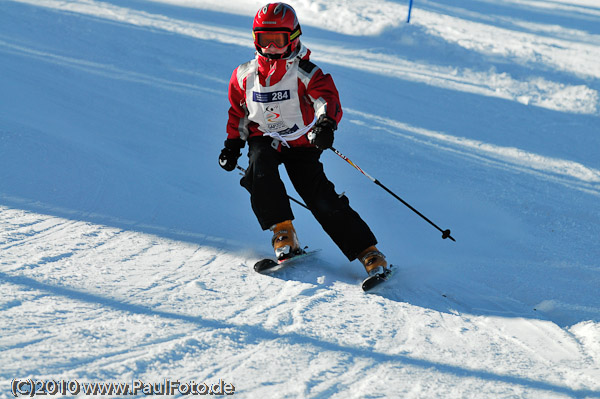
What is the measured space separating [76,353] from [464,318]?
197 centimetres

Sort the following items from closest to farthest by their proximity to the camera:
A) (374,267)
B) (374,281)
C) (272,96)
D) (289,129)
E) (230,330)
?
(230,330), (374,281), (374,267), (272,96), (289,129)

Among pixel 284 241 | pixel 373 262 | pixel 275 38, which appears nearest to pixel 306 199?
pixel 284 241

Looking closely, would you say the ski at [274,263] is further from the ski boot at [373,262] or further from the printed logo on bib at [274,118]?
the printed logo on bib at [274,118]

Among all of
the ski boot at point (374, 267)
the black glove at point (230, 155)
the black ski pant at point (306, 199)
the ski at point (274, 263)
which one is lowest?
the ski at point (274, 263)

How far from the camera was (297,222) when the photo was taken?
459cm

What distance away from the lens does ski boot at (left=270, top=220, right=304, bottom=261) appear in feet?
11.7

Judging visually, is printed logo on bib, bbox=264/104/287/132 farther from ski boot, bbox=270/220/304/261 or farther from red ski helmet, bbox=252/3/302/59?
ski boot, bbox=270/220/304/261

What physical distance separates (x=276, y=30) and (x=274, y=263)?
1.41m

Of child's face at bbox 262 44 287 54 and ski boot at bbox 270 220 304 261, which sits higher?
child's face at bbox 262 44 287 54

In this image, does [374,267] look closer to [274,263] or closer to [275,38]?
[274,263]

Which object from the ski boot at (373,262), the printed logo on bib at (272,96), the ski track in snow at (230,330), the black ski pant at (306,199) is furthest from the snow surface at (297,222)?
the printed logo on bib at (272,96)

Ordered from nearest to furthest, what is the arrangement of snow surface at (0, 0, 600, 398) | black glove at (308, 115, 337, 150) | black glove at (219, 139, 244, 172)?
snow surface at (0, 0, 600, 398)
black glove at (308, 115, 337, 150)
black glove at (219, 139, 244, 172)

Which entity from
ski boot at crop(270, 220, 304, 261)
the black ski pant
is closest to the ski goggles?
the black ski pant

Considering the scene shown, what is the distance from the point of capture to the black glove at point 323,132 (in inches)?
137
